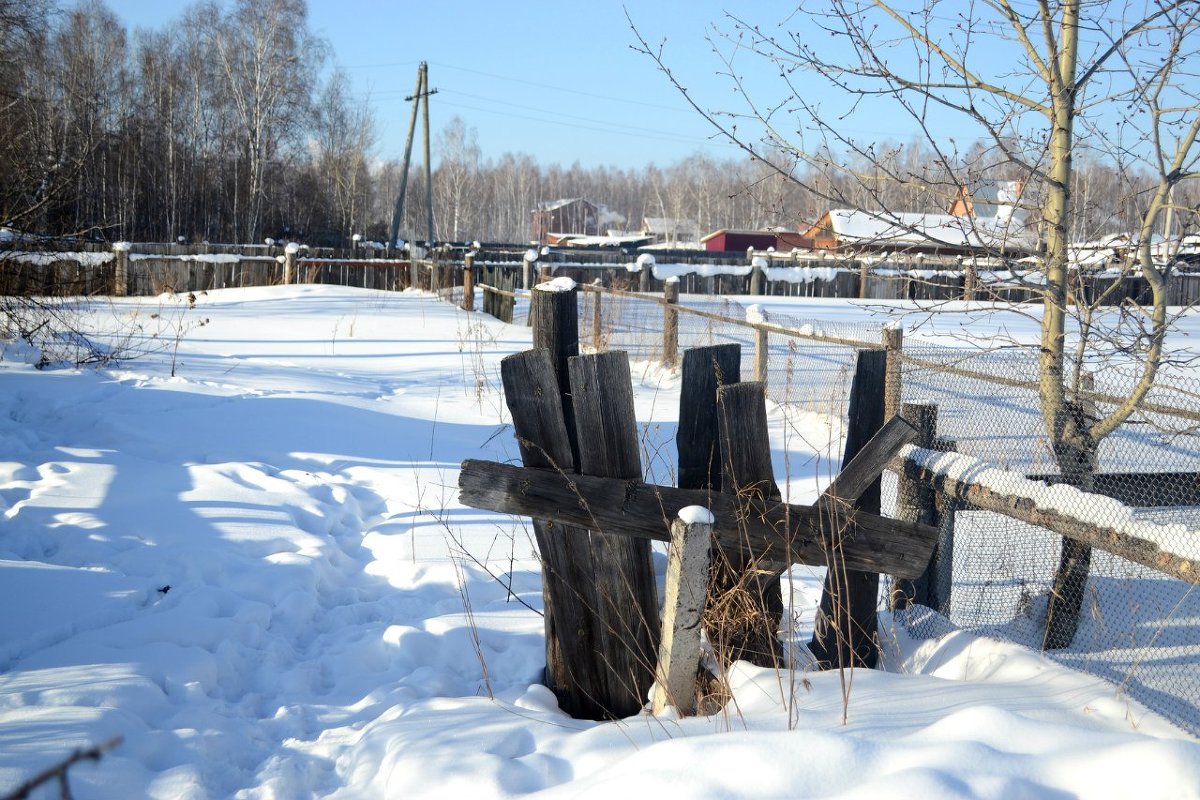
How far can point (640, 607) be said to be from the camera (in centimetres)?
351

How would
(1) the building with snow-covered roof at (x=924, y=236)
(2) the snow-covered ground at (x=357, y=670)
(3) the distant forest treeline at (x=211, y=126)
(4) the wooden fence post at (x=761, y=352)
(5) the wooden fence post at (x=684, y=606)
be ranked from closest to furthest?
(2) the snow-covered ground at (x=357, y=670)
(5) the wooden fence post at (x=684, y=606)
(1) the building with snow-covered roof at (x=924, y=236)
(4) the wooden fence post at (x=761, y=352)
(3) the distant forest treeline at (x=211, y=126)

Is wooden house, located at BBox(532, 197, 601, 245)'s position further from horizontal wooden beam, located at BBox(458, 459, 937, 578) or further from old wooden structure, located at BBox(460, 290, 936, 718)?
horizontal wooden beam, located at BBox(458, 459, 937, 578)

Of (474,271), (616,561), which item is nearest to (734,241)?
(474,271)

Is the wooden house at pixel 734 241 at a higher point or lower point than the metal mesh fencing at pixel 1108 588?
higher

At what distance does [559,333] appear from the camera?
3510mm

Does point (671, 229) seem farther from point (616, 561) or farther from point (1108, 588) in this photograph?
point (616, 561)

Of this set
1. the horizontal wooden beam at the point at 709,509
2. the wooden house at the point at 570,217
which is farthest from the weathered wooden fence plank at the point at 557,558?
the wooden house at the point at 570,217

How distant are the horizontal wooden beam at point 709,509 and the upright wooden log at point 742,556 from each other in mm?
111

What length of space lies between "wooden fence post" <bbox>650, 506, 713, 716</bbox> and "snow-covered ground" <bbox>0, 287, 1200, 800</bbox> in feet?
0.45

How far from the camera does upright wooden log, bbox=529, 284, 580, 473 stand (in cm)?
350

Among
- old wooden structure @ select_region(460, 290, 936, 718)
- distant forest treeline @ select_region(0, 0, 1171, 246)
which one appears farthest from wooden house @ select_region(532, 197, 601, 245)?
old wooden structure @ select_region(460, 290, 936, 718)

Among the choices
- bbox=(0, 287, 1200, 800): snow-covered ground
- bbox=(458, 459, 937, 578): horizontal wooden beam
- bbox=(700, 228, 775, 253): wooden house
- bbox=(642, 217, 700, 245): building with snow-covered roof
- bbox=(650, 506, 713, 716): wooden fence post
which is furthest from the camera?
bbox=(642, 217, 700, 245): building with snow-covered roof

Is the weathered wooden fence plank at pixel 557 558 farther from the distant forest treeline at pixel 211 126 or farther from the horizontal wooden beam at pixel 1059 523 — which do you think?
the distant forest treeline at pixel 211 126

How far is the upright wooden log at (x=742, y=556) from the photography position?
3400 mm
